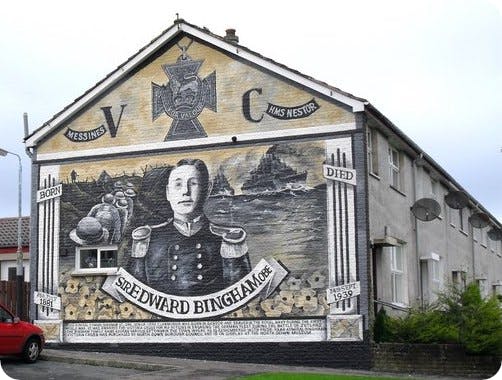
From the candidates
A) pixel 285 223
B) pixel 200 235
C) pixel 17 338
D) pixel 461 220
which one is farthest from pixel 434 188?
pixel 17 338

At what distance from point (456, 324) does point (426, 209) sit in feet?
15.2

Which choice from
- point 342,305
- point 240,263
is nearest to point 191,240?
point 240,263

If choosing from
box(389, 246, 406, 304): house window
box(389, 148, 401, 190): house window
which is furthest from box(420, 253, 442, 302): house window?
box(389, 148, 401, 190): house window

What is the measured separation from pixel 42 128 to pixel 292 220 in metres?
7.76

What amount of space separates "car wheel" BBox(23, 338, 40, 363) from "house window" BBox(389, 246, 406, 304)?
9260mm

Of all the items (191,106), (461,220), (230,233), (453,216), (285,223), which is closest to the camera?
(285,223)

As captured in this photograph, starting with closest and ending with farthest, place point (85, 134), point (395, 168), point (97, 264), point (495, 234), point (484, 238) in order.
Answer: point (97, 264) < point (85, 134) < point (395, 168) < point (495, 234) < point (484, 238)

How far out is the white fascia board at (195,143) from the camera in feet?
68.1

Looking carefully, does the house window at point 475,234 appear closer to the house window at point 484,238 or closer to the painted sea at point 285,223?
the house window at point 484,238

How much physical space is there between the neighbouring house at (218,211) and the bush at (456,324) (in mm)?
781

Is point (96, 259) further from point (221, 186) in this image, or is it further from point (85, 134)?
point (221, 186)

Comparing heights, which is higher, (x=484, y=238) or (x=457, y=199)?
(x=457, y=199)

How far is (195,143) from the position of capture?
22.0 metres

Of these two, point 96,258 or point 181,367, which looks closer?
point 181,367
